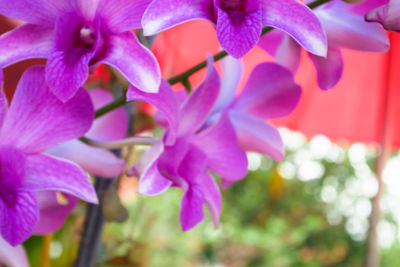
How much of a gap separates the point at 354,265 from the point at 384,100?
2.74 m

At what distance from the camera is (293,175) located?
3.85 metres

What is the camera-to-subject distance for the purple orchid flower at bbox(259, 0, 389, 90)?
238 millimetres

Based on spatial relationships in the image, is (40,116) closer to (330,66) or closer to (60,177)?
(60,177)

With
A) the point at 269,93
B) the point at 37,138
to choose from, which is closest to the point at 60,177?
the point at 37,138

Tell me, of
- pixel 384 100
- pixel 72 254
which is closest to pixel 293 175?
pixel 384 100

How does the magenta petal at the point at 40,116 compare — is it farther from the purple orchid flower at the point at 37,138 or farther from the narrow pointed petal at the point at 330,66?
the narrow pointed petal at the point at 330,66

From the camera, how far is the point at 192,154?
261 mm

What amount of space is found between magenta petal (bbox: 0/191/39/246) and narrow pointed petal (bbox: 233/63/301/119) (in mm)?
141

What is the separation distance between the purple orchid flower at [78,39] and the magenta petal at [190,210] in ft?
0.20

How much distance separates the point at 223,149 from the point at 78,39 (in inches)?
3.9

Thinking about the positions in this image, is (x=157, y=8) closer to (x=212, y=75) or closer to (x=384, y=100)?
(x=212, y=75)

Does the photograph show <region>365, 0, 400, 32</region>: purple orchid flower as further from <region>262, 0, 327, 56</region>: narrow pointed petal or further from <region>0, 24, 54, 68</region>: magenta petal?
<region>0, 24, 54, 68</region>: magenta petal

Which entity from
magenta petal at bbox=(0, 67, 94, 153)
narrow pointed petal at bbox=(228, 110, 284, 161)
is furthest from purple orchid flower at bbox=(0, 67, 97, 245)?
narrow pointed petal at bbox=(228, 110, 284, 161)

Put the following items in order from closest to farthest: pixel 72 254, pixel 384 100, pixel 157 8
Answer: pixel 157 8
pixel 72 254
pixel 384 100
